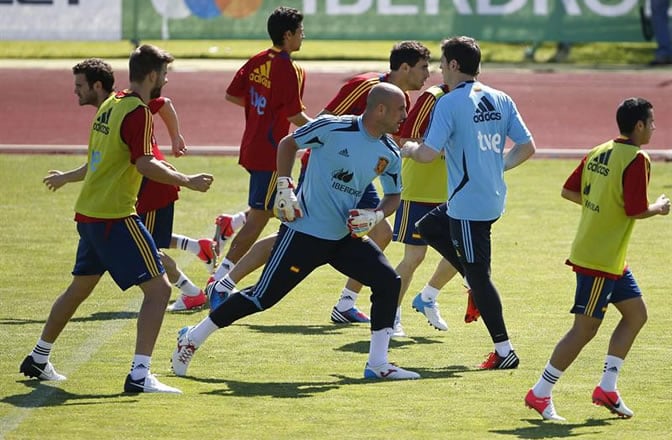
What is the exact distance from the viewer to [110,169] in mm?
7816

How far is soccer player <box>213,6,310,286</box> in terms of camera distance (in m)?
10.6

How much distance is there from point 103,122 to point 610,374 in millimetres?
3063

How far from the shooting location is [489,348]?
9.20 meters

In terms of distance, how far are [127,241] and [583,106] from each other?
48.6ft

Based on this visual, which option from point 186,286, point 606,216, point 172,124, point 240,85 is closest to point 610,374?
point 606,216

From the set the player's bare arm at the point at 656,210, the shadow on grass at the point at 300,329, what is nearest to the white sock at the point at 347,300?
the shadow on grass at the point at 300,329

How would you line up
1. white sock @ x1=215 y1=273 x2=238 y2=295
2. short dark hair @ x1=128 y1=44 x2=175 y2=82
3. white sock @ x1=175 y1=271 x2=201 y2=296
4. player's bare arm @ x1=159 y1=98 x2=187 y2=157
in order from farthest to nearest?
player's bare arm @ x1=159 y1=98 x2=187 y2=157
white sock @ x1=175 y1=271 x2=201 y2=296
white sock @ x1=215 y1=273 x2=238 y2=295
short dark hair @ x1=128 y1=44 x2=175 y2=82

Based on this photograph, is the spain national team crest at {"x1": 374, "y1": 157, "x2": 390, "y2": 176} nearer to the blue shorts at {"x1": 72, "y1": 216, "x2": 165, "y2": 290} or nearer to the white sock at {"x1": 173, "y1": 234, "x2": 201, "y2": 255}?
the blue shorts at {"x1": 72, "y1": 216, "x2": 165, "y2": 290}

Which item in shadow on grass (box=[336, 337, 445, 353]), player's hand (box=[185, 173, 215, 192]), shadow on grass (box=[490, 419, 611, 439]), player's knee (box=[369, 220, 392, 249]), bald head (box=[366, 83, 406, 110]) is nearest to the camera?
shadow on grass (box=[490, 419, 611, 439])

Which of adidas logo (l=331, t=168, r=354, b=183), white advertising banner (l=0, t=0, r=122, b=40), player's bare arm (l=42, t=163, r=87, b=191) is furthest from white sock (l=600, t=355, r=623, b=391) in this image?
white advertising banner (l=0, t=0, r=122, b=40)

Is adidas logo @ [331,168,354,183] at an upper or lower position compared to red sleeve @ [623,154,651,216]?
lower

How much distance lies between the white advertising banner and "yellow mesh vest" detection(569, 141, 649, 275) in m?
18.9

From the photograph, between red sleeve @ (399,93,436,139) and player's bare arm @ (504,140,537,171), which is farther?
red sleeve @ (399,93,436,139)

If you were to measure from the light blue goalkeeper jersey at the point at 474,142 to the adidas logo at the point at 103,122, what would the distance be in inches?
73.2
